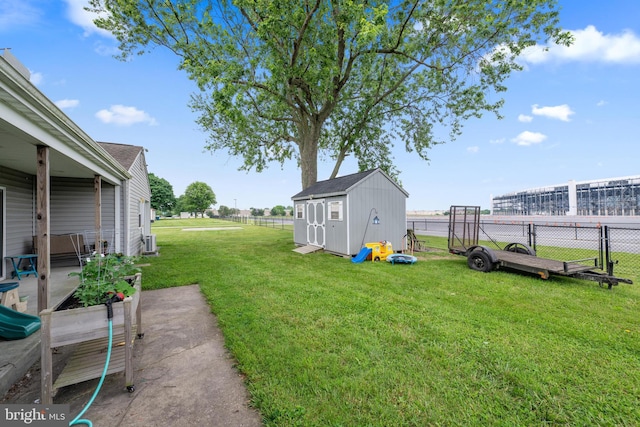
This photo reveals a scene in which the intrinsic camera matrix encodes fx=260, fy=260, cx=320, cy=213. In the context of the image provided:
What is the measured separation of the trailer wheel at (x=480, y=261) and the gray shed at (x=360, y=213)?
3.35 meters

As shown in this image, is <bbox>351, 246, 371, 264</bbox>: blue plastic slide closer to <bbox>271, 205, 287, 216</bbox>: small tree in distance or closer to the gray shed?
the gray shed

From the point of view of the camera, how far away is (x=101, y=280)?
8.14ft

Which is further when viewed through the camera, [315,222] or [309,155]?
[309,155]

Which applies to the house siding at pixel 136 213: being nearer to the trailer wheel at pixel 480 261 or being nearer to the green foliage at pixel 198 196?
the trailer wheel at pixel 480 261

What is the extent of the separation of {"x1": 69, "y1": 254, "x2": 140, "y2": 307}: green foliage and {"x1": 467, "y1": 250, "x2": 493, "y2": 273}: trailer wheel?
741cm

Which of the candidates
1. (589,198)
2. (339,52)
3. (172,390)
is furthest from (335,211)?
(589,198)

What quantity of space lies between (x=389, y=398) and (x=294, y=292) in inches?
125

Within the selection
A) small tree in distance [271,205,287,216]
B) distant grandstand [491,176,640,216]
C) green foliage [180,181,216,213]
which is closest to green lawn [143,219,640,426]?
green foliage [180,181,216,213]

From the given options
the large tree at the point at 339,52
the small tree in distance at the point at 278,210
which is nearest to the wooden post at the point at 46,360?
the large tree at the point at 339,52

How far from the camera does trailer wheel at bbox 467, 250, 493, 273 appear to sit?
Answer: 6660 mm

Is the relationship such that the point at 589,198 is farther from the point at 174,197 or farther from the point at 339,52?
the point at 174,197

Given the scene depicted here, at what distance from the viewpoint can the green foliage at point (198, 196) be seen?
211 feet

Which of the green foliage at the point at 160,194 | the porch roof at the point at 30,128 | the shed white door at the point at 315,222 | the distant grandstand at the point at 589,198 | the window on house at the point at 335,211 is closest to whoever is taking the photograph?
the porch roof at the point at 30,128

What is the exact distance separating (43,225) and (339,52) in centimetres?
1147
